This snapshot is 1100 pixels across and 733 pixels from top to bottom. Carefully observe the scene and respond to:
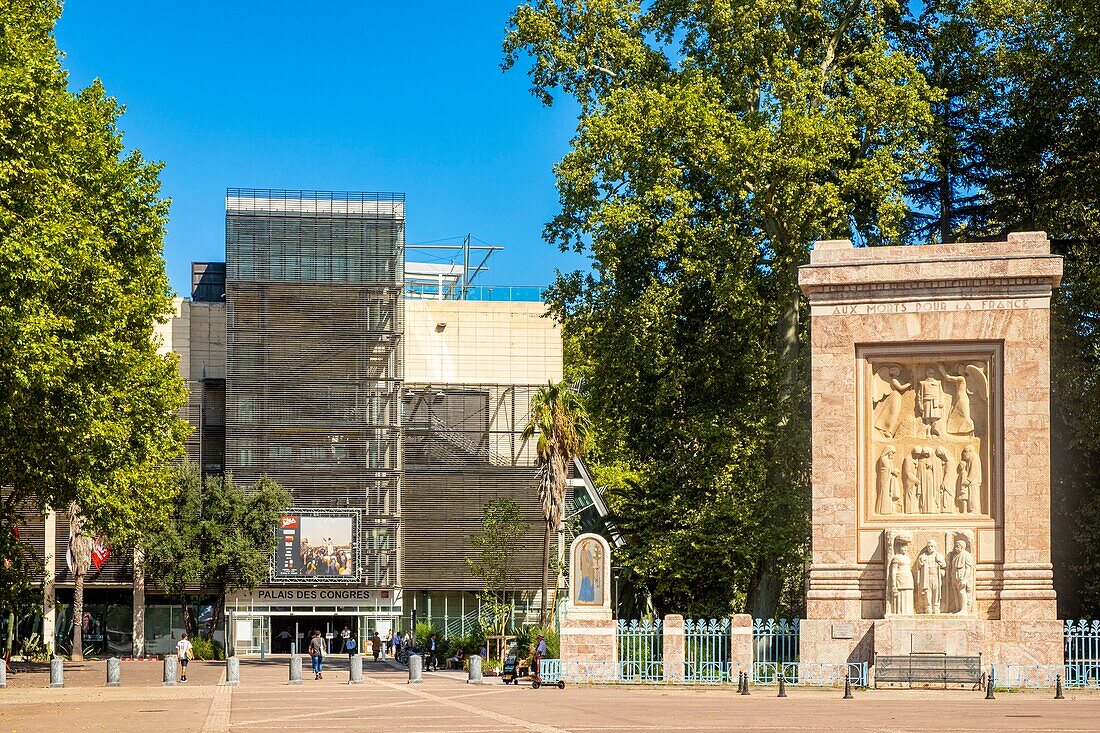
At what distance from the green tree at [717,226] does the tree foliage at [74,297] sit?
1223 cm

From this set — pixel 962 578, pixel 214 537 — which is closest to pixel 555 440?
pixel 214 537

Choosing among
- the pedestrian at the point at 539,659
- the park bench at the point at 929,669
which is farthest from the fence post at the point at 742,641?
the pedestrian at the point at 539,659

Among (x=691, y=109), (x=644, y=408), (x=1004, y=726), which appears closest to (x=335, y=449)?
(x=644, y=408)

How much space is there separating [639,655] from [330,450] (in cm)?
3846

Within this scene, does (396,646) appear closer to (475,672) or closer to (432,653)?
(432,653)

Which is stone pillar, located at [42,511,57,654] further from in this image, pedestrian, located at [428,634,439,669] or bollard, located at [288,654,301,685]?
bollard, located at [288,654,301,685]

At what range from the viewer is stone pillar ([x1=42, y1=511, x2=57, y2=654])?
69.3m

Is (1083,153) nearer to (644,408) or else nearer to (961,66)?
(961,66)

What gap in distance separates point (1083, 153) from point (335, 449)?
39.7 metres

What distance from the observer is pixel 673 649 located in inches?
1421

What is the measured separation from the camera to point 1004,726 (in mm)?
24219

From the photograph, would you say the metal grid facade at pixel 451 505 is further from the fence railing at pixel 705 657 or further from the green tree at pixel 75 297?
the fence railing at pixel 705 657

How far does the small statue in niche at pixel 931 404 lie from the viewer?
35.3 meters

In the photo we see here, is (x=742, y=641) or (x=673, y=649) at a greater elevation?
(x=742, y=641)
